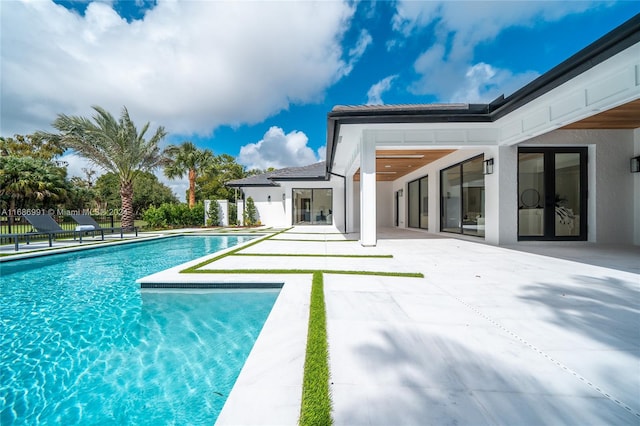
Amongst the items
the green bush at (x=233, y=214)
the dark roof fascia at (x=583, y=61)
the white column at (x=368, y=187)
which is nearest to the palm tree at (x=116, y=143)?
the green bush at (x=233, y=214)

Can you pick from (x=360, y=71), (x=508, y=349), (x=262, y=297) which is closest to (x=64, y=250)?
(x=262, y=297)

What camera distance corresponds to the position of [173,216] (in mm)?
18344

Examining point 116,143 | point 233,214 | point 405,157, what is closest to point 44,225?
point 116,143

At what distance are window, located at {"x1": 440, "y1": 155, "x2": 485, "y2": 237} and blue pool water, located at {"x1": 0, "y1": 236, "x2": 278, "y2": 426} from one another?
8.33 m

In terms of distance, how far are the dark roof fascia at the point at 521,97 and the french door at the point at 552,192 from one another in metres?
2.35

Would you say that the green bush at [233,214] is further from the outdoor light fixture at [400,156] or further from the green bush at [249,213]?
the outdoor light fixture at [400,156]

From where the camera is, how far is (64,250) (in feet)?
27.3

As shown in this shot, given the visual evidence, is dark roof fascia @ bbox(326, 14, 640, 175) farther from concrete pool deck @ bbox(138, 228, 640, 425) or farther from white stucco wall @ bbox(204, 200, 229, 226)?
white stucco wall @ bbox(204, 200, 229, 226)

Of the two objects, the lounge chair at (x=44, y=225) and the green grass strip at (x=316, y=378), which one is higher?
the lounge chair at (x=44, y=225)

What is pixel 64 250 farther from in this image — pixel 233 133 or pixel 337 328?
pixel 233 133

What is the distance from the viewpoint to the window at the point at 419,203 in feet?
44.3

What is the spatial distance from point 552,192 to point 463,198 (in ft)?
8.60

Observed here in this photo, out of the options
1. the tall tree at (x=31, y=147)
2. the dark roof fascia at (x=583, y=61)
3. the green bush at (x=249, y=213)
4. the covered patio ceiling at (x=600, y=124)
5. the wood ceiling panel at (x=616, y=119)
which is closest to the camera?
the dark roof fascia at (x=583, y=61)

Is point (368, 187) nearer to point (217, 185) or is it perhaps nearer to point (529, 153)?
point (529, 153)
